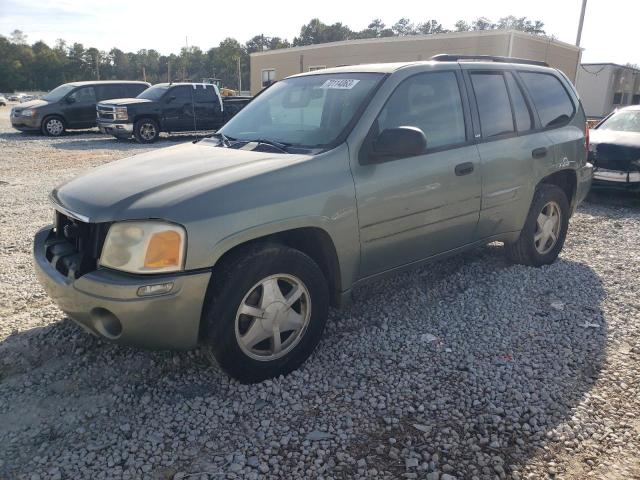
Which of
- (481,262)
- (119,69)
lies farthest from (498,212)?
(119,69)

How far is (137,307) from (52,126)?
1720 centimetres

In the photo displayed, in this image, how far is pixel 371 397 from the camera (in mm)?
2992

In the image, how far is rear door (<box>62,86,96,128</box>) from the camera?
17.3 meters

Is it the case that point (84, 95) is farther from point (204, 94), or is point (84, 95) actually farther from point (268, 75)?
point (268, 75)

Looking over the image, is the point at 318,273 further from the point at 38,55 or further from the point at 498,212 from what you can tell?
the point at 38,55

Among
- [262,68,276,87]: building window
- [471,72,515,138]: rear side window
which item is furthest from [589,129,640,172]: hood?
[262,68,276,87]: building window

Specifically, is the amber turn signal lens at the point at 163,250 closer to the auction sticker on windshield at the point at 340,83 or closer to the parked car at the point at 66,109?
the auction sticker on windshield at the point at 340,83

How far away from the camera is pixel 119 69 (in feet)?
332

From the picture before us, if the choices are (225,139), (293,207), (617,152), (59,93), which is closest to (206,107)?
(59,93)

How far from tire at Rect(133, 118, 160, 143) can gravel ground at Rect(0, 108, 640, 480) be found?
11774 millimetres

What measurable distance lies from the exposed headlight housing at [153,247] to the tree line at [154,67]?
249 feet

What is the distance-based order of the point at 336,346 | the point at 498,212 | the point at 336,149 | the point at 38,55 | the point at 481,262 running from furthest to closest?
the point at 38,55
the point at 481,262
the point at 498,212
the point at 336,346
the point at 336,149

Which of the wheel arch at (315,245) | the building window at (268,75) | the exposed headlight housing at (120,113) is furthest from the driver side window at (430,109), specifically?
the building window at (268,75)

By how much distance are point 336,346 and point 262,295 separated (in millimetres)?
845
